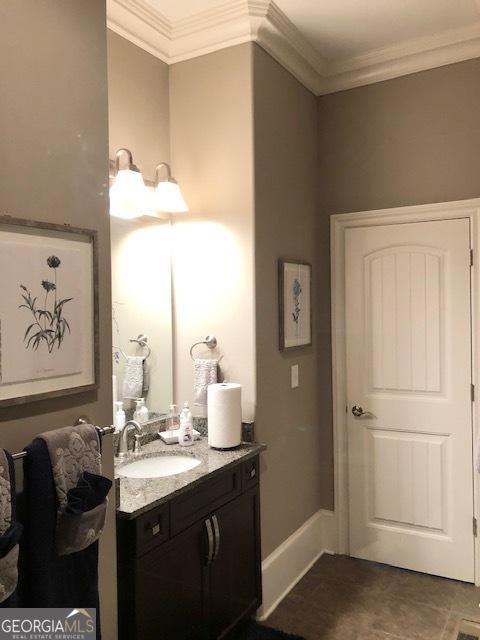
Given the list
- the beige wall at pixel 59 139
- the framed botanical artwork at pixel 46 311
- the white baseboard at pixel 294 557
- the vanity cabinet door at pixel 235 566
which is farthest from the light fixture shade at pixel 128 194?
the white baseboard at pixel 294 557

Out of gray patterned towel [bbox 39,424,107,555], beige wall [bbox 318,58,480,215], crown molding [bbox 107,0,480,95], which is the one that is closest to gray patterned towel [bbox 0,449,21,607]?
gray patterned towel [bbox 39,424,107,555]

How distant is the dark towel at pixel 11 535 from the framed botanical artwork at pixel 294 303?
66.4 inches

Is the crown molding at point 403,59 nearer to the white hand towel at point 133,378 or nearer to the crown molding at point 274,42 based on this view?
the crown molding at point 274,42

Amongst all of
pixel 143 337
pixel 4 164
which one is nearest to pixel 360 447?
pixel 143 337

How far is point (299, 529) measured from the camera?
9.90ft

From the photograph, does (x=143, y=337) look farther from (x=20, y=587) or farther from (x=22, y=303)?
(x=20, y=587)

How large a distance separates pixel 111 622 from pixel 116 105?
2.12 metres

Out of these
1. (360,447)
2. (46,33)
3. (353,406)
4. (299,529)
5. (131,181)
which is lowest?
(299,529)

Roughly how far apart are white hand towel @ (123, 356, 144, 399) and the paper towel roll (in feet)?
1.28

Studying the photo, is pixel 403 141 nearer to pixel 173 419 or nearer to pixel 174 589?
pixel 173 419

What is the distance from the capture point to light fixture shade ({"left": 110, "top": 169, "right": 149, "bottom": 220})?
2258 millimetres

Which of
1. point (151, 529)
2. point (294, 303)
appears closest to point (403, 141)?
point (294, 303)

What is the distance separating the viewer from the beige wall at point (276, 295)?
8.67ft

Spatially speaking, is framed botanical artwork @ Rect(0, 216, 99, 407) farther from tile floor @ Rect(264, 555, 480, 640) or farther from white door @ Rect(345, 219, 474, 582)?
white door @ Rect(345, 219, 474, 582)
